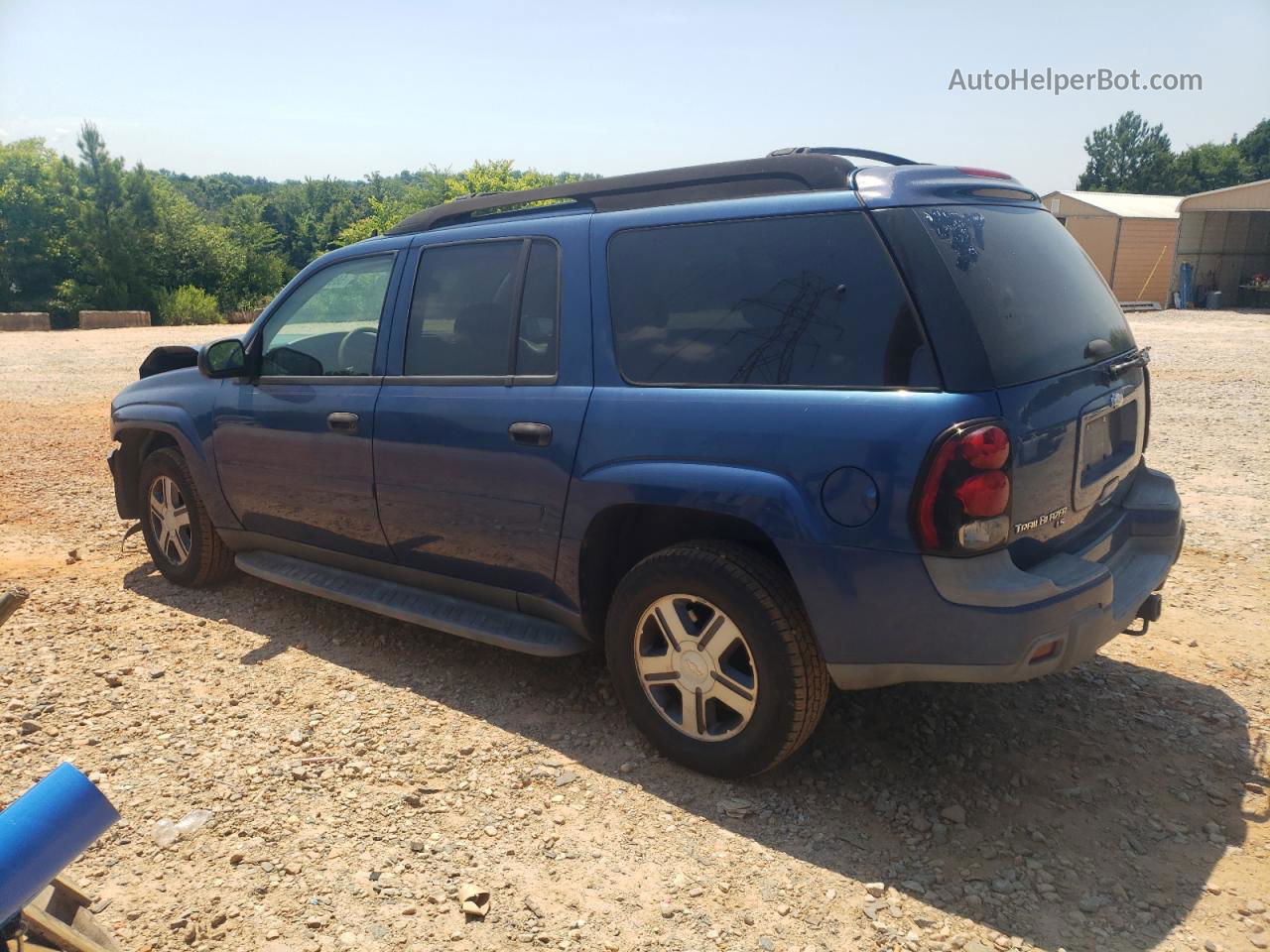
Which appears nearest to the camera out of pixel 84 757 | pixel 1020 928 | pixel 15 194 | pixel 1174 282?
pixel 1020 928

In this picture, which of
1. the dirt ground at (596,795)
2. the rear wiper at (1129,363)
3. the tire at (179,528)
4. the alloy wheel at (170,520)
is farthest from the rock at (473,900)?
the alloy wheel at (170,520)

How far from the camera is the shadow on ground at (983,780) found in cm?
264

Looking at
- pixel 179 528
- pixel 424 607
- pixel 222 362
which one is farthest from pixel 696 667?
pixel 179 528

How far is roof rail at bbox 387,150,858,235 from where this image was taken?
305cm

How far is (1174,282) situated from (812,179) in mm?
32635

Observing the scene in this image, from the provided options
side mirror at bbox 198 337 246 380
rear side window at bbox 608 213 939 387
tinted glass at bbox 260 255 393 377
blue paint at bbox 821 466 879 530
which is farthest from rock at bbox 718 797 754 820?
side mirror at bbox 198 337 246 380

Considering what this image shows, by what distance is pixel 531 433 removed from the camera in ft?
11.3

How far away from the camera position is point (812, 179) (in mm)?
3045

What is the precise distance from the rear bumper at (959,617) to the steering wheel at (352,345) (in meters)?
2.30

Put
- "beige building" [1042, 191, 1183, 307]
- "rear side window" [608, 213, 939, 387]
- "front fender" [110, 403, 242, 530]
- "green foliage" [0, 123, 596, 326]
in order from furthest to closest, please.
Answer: "green foliage" [0, 123, 596, 326]
"beige building" [1042, 191, 1183, 307]
"front fender" [110, 403, 242, 530]
"rear side window" [608, 213, 939, 387]

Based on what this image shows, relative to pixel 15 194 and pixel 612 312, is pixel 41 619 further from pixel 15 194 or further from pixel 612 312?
pixel 15 194

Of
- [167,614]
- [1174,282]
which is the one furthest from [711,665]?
[1174,282]

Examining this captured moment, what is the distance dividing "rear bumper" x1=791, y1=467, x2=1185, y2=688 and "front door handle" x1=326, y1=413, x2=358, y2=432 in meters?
2.16

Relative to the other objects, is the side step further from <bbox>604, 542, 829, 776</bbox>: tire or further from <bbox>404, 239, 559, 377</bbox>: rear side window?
<bbox>404, 239, 559, 377</bbox>: rear side window
